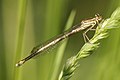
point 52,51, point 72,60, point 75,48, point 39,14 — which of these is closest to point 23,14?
point 72,60

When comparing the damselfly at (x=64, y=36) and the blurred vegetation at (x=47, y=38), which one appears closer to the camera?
the blurred vegetation at (x=47, y=38)

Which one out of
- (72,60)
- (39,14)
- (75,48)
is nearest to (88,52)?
(72,60)

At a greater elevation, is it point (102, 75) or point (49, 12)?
point (49, 12)

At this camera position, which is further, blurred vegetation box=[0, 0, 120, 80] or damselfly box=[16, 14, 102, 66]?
damselfly box=[16, 14, 102, 66]

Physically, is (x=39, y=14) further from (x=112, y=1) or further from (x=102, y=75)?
(x=102, y=75)

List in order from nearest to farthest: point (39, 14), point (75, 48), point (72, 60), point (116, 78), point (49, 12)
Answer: point (72, 60) → point (116, 78) → point (49, 12) → point (39, 14) → point (75, 48)

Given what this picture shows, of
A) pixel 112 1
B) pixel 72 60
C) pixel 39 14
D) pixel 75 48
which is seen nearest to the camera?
pixel 72 60

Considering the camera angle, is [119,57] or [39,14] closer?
[119,57]

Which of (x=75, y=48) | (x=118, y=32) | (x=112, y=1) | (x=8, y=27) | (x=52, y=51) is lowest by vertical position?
(x=75, y=48)
